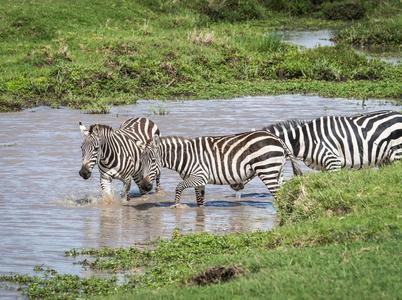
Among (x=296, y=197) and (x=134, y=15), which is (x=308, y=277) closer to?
(x=296, y=197)

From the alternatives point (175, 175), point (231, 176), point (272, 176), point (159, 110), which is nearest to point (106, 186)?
point (231, 176)

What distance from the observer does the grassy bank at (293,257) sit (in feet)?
26.4

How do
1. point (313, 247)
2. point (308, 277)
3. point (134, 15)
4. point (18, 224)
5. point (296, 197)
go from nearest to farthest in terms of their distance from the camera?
point (308, 277), point (313, 247), point (296, 197), point (18, 224), point (134, 15)

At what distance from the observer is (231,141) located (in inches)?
577

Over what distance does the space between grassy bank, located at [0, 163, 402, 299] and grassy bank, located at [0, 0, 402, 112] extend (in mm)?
11429

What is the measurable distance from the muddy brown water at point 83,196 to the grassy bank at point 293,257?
85 centimetres

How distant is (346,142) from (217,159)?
197cm

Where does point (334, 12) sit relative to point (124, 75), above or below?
above

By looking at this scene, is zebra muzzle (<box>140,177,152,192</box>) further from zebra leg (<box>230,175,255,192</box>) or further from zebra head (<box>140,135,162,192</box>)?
zebra leg (<box>230,175,255,192</box>)

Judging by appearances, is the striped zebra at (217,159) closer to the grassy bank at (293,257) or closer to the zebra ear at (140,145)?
the zebra ear at (140,145)

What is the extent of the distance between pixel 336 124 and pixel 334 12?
30603mm

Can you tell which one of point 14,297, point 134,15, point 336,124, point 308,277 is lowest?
point 14,297

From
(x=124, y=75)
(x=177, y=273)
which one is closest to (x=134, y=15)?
(x=124, y=75)

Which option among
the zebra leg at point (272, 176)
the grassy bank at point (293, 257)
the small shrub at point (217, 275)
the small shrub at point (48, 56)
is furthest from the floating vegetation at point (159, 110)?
the small shrub at point (217, 275)
